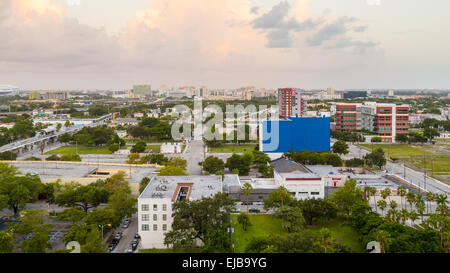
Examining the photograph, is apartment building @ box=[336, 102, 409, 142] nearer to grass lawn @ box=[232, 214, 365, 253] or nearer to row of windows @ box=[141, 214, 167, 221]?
grass lawn @ box=[232, 214, 365, 253]

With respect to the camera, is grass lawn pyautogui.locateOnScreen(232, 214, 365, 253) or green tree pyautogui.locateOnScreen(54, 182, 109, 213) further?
green tree pyautogui.locateOnScreen(54, 182, 109, 213)

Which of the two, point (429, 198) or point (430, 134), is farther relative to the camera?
point (430, 134)

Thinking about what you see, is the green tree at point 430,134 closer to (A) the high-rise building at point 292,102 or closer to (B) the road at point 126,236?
(A) the high-rise building at point 292,102

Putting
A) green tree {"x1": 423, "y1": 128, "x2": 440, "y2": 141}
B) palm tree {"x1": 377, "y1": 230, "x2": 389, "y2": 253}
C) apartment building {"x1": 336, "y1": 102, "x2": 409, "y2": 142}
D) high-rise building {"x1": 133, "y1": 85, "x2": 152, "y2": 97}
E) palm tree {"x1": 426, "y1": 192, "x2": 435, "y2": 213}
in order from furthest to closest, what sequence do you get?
high-rise building {"x1": 133, "y1": 85, "x2": 152, "y2": 97}, apartment building {"x1": 336, "y1": 102, "x2": 409, "y2": 142}, green tree {"x1": 423, "y1": 128, "x2": 440, "y2": 141}, palm tree {"x1": 426, "y1": 192, "x2": 435, "y2": 213}, palm tree {"x1": 377, "y1": 230, "x2": 389, "y2": 253}

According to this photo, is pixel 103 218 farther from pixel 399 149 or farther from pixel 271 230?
pixel 399 149

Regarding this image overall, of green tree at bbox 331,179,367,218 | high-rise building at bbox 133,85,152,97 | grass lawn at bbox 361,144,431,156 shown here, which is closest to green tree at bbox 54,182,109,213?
green tree at bbox 331,179,367,218

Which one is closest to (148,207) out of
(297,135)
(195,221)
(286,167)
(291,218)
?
(195,221)

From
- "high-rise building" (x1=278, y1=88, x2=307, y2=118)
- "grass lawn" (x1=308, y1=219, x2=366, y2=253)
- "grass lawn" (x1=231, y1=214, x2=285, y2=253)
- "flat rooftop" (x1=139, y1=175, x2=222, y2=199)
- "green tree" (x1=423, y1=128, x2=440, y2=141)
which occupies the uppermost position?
"high-rise building" (x1=278, y1=88, x2=307, y2=118)
